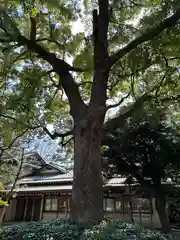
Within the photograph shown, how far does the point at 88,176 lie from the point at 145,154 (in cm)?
820

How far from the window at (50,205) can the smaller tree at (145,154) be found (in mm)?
7427

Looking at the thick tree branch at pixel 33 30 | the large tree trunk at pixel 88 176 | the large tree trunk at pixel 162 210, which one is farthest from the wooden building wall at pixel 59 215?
the thick tree branch at pixel 33 30

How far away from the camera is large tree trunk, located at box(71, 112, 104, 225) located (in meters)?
4.09

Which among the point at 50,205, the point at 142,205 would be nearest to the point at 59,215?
the point at 50,205

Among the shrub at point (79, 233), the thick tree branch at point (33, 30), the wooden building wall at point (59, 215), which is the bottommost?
the wooden building wall at point (59, 215)

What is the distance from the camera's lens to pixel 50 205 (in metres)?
17.8

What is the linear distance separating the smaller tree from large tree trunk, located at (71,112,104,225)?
721 centimetres

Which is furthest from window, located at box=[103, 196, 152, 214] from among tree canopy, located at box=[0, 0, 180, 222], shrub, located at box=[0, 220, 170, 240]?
shrub, located at box=[0, 220, 170, 240]

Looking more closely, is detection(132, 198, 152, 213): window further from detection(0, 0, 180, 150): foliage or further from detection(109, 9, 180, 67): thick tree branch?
detection(109, 9, 180, 67): thick tree branch

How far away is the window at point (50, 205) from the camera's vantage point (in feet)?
57.5

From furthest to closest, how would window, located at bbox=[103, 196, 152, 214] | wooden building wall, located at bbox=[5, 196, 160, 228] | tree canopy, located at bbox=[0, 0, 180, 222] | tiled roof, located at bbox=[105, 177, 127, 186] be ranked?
window, located at bbox=[103, 196, 152, 214] < tiled roof, located at bbox=[105, 177, 127, 186] < wooden building wall, located at bbox=[5, 196, 160, 228] < tree canopy, located at bbox=[0, 0, 180, 222]

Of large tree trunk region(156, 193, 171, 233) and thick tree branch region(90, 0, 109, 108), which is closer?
thick tree branch region(90, 0, 109, 108)

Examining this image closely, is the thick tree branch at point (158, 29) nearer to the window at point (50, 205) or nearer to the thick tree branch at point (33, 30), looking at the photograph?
the thick tree branch at point (33, 30)

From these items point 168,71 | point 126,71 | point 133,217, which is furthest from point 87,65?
point 133,217
